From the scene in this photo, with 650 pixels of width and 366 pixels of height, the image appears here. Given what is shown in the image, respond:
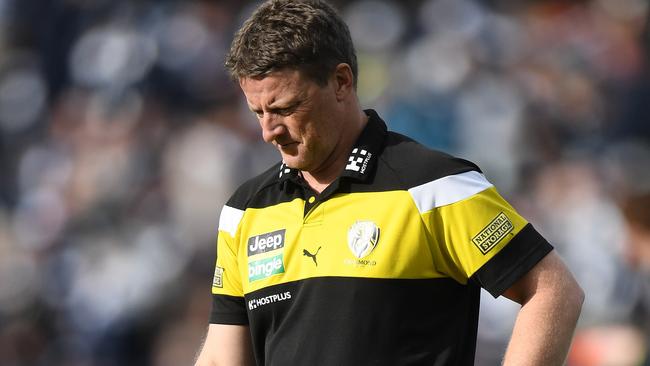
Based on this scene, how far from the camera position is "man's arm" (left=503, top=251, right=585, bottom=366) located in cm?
260

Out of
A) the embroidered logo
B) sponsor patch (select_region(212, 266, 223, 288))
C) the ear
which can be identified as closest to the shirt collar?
the embroidered logo

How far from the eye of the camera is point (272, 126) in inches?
113

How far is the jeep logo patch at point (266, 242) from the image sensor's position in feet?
9.69

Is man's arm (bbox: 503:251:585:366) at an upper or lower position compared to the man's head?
lower

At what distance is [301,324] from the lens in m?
2.86

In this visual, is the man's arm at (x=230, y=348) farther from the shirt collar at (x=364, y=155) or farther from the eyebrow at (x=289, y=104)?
the eyebrow at (x=289, y=104)

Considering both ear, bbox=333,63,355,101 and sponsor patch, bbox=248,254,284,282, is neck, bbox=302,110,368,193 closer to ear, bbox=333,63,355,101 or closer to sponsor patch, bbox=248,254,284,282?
ear, bbox=333,63,355,101

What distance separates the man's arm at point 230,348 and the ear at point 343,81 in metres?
0.74

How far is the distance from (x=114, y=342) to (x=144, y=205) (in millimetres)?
1042

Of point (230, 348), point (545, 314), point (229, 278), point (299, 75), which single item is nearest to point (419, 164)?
point (299, 75)

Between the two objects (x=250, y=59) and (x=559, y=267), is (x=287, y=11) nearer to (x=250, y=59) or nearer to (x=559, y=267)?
(x=250, y=59)

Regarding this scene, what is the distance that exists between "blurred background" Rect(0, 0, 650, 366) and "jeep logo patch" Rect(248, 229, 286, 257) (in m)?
3.55

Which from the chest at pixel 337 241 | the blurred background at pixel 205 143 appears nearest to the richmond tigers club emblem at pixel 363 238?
the chest at pixel 337 241

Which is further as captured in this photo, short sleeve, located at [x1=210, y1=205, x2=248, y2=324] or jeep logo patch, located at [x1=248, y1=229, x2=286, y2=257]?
short sleeve, located at [x1=210, y1=205, x2=248, y2=324]
